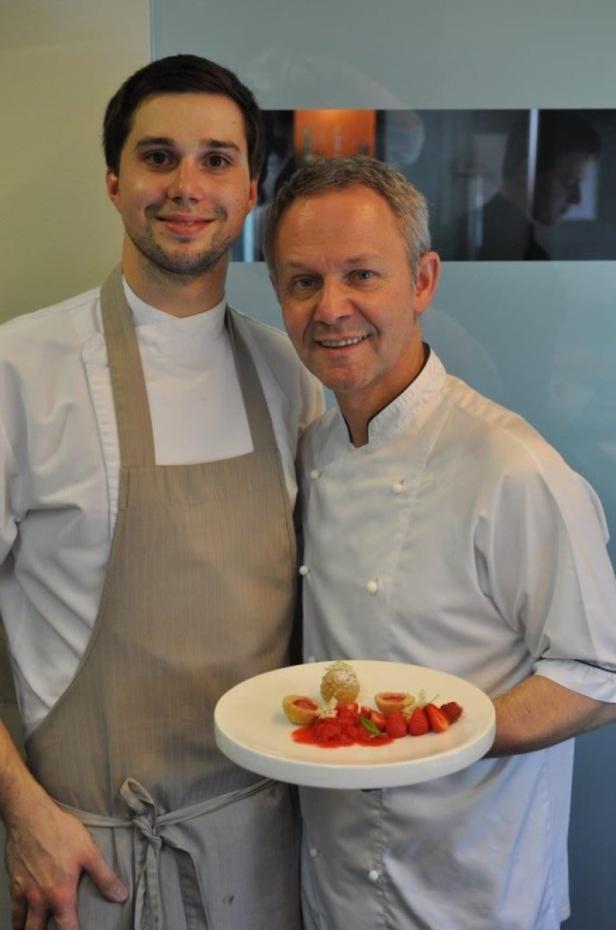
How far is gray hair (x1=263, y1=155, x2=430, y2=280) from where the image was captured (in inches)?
53.7

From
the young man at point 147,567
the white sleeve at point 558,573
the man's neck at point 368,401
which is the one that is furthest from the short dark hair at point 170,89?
the white sleeve at point 558,573

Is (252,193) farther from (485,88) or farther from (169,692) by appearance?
(169,692)

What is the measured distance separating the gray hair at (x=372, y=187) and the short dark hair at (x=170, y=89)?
17 cm

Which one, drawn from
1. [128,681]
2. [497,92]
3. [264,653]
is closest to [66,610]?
[128,681]

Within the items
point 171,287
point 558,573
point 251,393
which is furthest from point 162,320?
point 558,573

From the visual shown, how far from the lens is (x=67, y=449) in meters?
1.38

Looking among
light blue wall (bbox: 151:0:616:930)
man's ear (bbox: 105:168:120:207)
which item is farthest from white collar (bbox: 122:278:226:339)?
light blue wall (bbox: 151:0:616:930)

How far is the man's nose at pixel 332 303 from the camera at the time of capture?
1329mm

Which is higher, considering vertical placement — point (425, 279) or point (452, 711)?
point (425, 279)

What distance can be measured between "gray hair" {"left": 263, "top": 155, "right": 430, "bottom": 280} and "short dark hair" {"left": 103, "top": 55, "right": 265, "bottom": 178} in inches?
6.7

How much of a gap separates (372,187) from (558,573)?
0.47 m

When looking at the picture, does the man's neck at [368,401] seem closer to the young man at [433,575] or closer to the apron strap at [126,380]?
the young man at [433,575]

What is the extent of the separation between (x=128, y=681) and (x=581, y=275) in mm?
940

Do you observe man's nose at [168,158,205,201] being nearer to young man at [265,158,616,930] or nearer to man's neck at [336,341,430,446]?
young man at [265,158,616,930]
